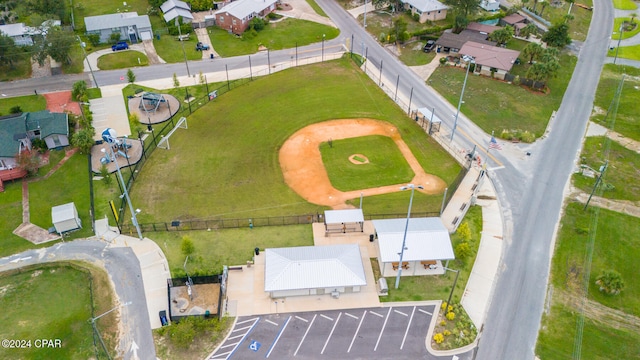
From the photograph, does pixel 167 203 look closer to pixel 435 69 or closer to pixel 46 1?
pixel 435 69

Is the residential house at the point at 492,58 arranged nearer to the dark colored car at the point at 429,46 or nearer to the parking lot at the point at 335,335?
the dark colored car at the point at 429,46

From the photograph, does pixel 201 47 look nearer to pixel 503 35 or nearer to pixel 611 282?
pixel 503 35

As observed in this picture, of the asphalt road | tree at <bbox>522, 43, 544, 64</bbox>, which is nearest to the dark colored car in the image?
tree at <bbox>522, 43, 544, 64</bbox>

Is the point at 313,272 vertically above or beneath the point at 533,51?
beneath

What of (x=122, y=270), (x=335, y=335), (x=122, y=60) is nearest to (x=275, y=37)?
(x=122, y=60)

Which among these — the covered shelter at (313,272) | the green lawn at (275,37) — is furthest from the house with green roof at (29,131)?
the covered shelter at (313,272)

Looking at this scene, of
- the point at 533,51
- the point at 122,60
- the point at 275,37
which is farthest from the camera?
the point at 275,37
